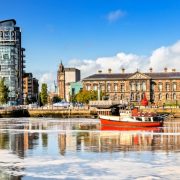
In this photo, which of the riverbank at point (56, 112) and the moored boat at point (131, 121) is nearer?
the moored boat at point (131, 121)

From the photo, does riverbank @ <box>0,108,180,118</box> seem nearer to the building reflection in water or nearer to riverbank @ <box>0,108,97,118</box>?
Answer: riverbank @ <box>0,108,97,118</box>

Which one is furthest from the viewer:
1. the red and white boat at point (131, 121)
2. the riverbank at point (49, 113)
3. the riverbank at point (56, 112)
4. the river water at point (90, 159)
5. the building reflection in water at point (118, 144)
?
the riverbank at point (49, 113)

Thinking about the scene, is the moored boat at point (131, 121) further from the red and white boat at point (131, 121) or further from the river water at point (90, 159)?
the river water at point (90, 159)

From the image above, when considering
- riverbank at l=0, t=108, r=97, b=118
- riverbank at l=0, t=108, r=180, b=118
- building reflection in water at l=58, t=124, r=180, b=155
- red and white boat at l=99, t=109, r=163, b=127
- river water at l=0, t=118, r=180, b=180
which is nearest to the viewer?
river water at l=0, t=118, r=180, b=180

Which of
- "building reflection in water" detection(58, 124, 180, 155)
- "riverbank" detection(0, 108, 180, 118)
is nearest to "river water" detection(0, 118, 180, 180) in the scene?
"building reflection in water" detection(58, 124, 180, 155)

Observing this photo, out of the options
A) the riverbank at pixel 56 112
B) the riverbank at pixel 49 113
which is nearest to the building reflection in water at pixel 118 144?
the riverbank at pixel 56 112

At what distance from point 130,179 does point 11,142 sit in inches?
1103

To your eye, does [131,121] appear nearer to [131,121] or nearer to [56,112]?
[131,121]

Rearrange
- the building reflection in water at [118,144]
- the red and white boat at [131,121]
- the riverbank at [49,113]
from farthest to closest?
the riverbank at [49,113] → the red and white boat at [131,121] → the building reflection in water at [118,144]

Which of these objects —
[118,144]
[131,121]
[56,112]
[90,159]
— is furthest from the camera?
[56,112]

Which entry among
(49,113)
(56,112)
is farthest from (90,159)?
(49,113)

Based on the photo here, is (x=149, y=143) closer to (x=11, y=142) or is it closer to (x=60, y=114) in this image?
(x=11, y=142)

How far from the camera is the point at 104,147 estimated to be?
50312mm

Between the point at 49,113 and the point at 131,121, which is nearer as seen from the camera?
the point at 131,121
